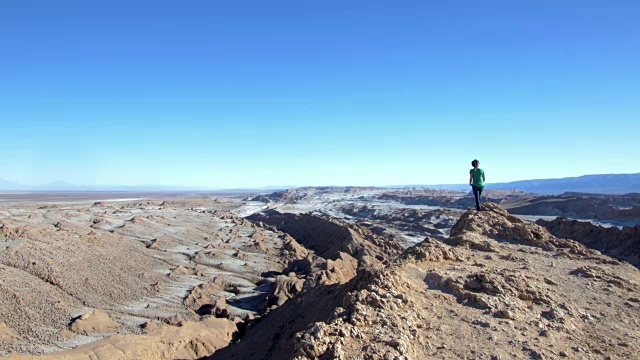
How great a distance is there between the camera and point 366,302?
16.5 ft

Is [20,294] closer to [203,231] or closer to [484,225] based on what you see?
[484,225]

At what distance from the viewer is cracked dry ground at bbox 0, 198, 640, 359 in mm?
4527

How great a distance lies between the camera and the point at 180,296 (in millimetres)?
15617

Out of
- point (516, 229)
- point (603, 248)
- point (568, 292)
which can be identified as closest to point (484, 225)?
point (516, 229)

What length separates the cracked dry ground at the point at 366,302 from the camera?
4527 mm

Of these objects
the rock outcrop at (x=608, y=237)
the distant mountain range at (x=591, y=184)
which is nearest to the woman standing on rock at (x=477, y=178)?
the rock outcrop at (x=608, y=237)

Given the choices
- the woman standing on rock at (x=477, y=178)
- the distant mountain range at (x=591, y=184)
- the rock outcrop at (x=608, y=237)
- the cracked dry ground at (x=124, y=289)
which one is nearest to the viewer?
the cracked dry ground at (x=124, y=289)

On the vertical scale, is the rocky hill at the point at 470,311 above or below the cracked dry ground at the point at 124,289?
above

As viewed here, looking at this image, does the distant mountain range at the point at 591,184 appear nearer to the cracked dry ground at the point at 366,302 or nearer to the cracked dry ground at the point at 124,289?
the cracked dry ground at the point at 124,289

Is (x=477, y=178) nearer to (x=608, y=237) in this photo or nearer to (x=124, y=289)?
(x=608, y=237)

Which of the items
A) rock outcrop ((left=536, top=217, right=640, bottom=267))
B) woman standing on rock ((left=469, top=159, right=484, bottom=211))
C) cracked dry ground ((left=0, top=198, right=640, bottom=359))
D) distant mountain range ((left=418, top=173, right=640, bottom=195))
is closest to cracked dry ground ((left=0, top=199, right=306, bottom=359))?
cracked dry ground ((left=0, top=198, right=640, bottom=359))

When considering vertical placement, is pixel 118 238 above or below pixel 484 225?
below

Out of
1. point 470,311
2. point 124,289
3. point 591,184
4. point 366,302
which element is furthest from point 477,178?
point 591,184

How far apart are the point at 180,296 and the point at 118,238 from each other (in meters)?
8.04
